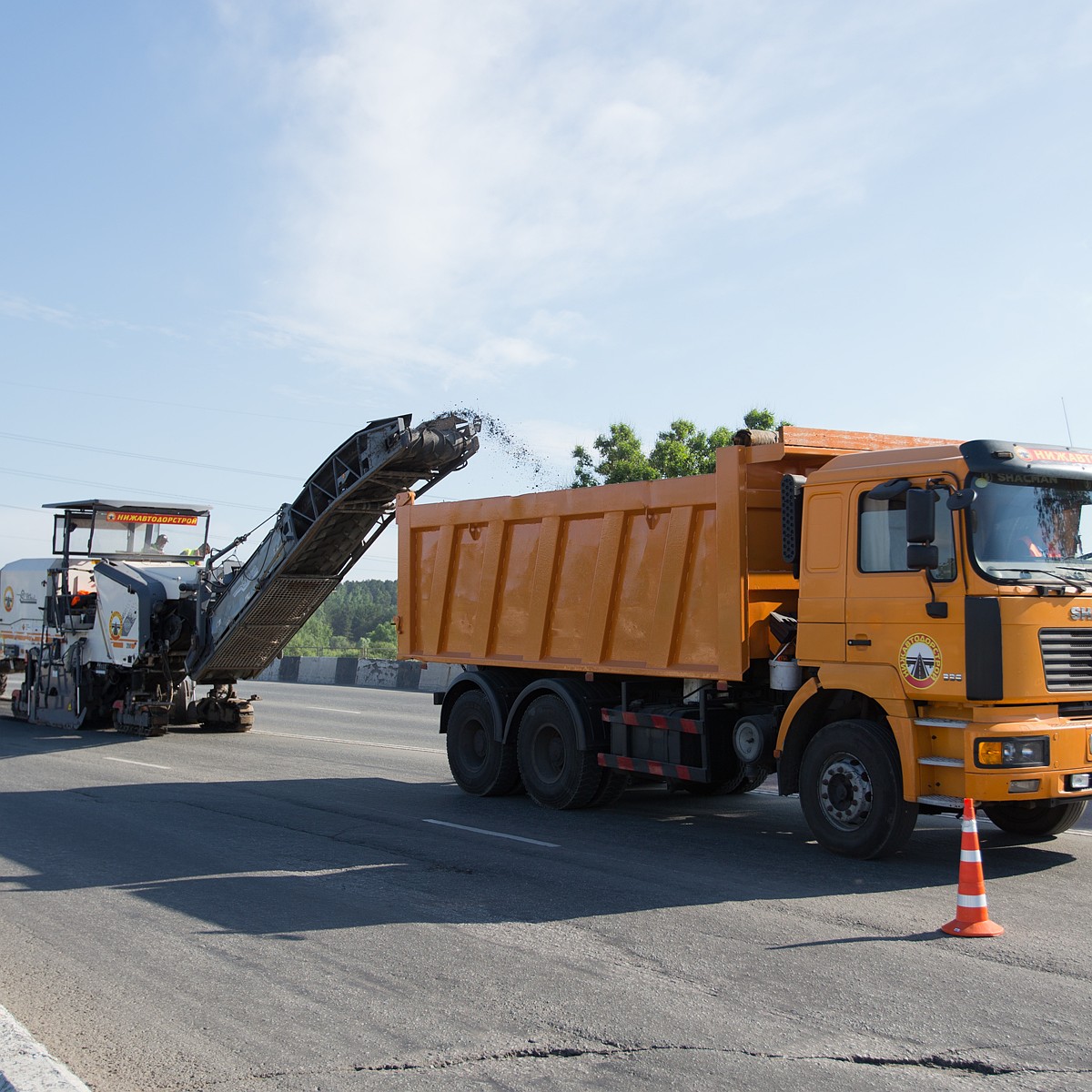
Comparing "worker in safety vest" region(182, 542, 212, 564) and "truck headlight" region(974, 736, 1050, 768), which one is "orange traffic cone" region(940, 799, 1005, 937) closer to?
"truck headlight" region(974, 736, 1050, 768)

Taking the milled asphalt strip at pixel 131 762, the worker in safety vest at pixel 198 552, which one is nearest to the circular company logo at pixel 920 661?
the milled asphalt strip at pixel 131 762

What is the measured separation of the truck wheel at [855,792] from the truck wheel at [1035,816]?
47.1 inches

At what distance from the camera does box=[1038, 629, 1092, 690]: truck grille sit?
769cm

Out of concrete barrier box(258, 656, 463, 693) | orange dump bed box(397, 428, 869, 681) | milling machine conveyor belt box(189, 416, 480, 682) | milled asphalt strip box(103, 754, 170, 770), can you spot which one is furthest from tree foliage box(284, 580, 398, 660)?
orange dump bed box(397, 428, 869, 681)

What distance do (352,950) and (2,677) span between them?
1833 cm

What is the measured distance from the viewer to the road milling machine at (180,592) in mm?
15125

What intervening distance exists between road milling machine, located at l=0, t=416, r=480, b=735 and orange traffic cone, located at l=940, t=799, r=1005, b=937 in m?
9.17

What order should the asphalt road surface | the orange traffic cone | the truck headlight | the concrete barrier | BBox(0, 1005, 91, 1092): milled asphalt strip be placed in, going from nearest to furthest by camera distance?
BBox(0, 1005, 91, 1092): milled asphalt strip → the asphalt road surface → the orange traffic cone → the truck headlight → the concrete barrier

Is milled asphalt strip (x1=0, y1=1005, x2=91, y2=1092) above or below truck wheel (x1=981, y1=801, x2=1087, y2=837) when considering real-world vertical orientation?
below

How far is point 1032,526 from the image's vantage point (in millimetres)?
7977

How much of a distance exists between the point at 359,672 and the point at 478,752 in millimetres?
22209

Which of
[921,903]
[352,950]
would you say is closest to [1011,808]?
[921,903]

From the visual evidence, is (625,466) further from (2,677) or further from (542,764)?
(542,764)

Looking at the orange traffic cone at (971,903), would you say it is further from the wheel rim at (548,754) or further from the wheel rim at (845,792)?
the wheel rim at (548,754)
